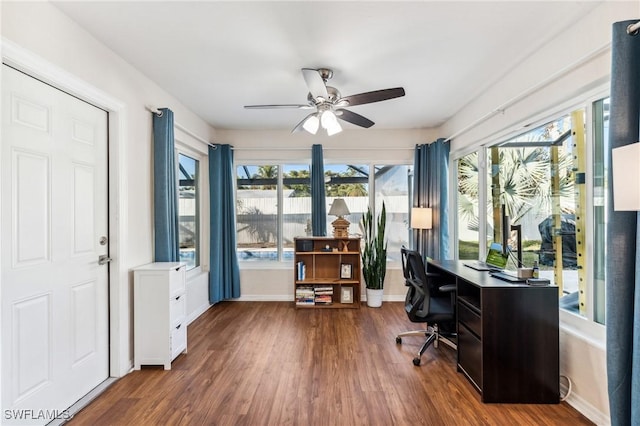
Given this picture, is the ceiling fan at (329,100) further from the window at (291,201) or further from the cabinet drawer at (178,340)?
the cabinet drawer at (178,340)

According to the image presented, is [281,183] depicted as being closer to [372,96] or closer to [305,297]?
[305,297]

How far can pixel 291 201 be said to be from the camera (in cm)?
465

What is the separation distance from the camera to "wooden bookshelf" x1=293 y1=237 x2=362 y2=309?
4.16 m

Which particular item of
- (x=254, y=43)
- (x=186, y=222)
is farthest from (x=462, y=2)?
(x=186, y=222)

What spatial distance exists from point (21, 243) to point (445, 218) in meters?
4.15

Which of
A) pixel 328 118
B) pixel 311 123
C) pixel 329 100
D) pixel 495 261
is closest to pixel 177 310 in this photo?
pixel 311 123

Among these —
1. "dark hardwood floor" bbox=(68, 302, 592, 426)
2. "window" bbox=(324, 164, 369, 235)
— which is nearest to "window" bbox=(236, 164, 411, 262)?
"window" bbox=(324, 164, 369, 235)

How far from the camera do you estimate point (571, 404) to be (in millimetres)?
2000

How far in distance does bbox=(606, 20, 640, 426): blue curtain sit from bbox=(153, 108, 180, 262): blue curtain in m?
3.21

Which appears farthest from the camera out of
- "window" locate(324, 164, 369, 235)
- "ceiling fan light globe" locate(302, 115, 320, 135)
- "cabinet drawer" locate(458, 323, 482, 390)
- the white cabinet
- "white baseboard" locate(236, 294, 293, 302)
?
"window" locate(324, 164, 369, 235)

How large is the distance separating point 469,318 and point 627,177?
1440 millimetres

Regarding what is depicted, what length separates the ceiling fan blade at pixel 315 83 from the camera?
215cm

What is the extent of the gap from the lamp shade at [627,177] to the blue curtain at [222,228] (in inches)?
155

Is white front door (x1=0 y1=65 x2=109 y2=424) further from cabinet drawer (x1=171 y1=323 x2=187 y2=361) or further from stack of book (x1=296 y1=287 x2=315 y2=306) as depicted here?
stack of book (x1=296 y1=287 x2=315 y2=306)
